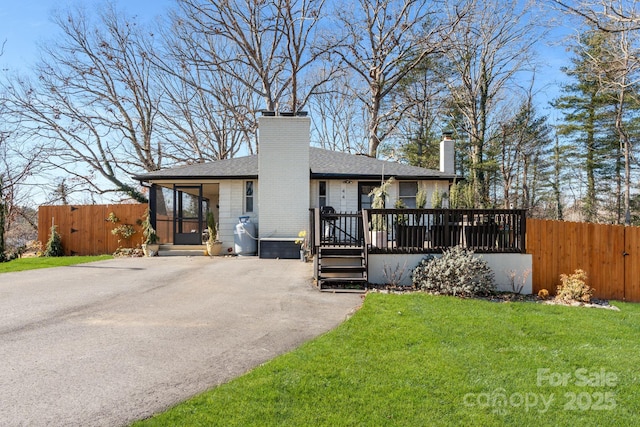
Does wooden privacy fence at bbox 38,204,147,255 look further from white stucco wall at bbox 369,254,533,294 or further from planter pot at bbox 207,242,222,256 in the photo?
white stucco wall at bbox 369,254,533,294

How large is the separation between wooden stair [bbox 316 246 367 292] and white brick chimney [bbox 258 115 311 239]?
4.04 m

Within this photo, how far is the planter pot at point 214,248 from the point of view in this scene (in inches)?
488

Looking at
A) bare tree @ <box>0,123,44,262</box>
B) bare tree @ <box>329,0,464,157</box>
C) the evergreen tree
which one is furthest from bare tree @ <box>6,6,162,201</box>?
the evergreen tree

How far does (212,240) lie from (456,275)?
838cm

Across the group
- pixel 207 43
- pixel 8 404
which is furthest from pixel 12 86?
pixel 8 404

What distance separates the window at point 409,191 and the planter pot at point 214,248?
698 cm

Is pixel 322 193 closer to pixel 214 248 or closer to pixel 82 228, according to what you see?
pixel 214 248

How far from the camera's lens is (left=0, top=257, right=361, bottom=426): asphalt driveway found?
2930 millimetres

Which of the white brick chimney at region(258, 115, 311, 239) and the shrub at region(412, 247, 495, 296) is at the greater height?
the white brick chimney at region(258, 115, 311, 239)

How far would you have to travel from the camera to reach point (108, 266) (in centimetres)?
1012

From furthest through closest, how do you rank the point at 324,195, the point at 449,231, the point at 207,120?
the point at 207,120 < the point at 324,195 < the point at 449,231

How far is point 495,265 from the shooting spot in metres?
7.85

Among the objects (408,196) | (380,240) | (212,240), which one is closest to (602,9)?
(408,196)

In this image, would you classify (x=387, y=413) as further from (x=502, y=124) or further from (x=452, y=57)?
(x=502, y=124)
